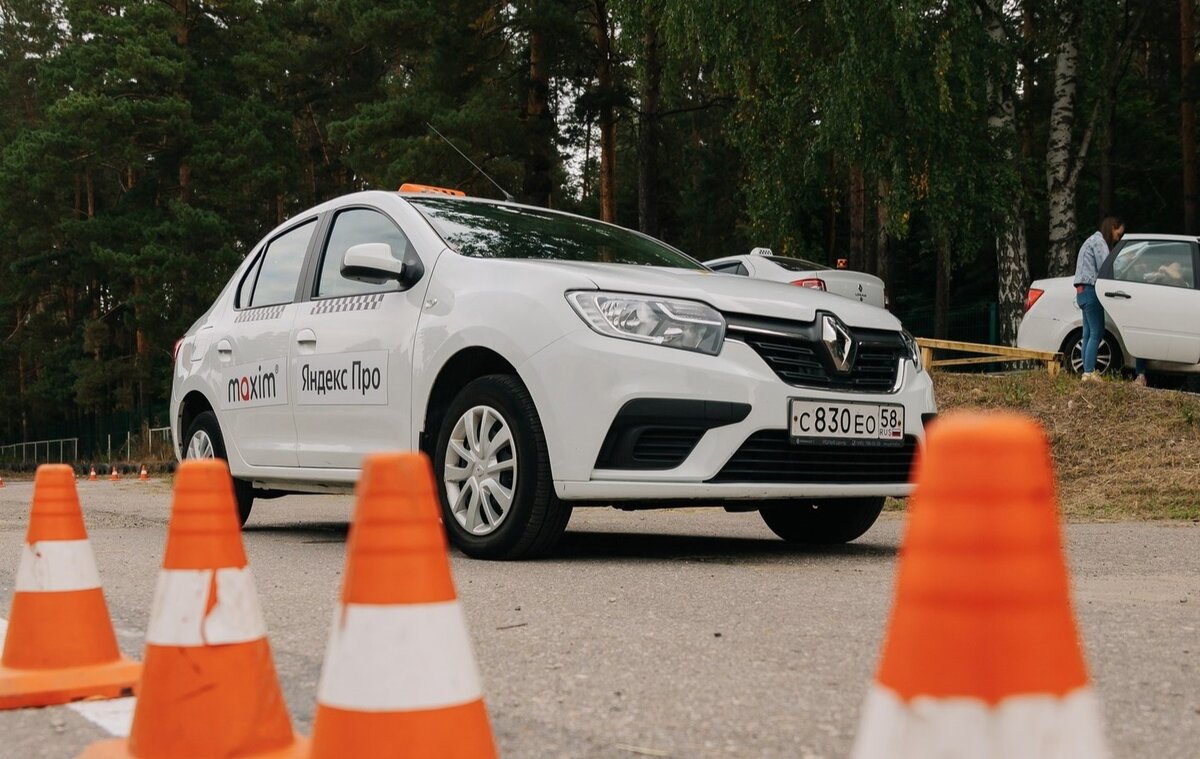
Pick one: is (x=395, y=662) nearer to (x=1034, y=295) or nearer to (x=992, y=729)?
(x=992, y=729)

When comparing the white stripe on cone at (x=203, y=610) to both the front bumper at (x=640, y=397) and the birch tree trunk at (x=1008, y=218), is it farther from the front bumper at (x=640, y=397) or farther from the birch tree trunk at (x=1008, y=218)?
the birch tree trunk at (x=1008, y=218)

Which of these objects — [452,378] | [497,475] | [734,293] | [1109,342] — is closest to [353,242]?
[452,378]

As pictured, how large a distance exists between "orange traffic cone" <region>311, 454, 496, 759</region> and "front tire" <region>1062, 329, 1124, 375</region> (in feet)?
40.7

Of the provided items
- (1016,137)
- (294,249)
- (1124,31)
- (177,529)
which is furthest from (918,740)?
(1124,31)

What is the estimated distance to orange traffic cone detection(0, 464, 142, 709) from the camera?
3.10 meters

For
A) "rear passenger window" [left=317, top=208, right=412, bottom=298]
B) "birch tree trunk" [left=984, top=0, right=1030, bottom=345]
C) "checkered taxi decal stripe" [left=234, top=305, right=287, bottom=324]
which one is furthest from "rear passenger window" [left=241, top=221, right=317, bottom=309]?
"birch tree trunk" [left=984, top=0, right=1030, bottom=345]

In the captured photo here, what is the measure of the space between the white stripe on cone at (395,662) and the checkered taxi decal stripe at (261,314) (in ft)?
17.4

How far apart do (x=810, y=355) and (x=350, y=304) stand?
7.55 ft

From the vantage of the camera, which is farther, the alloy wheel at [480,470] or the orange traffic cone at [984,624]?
the alloy wheel at [480,470]

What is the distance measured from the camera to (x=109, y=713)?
296 cm

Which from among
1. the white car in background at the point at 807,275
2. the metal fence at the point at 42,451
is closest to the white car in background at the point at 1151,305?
the white car in background at the point at 807,275

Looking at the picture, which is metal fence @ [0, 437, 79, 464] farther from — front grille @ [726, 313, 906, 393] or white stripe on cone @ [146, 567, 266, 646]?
white stripe on cone @ [146, 567, 266, 646]

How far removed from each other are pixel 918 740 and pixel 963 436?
311 mm

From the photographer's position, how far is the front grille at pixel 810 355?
5.43 meters
